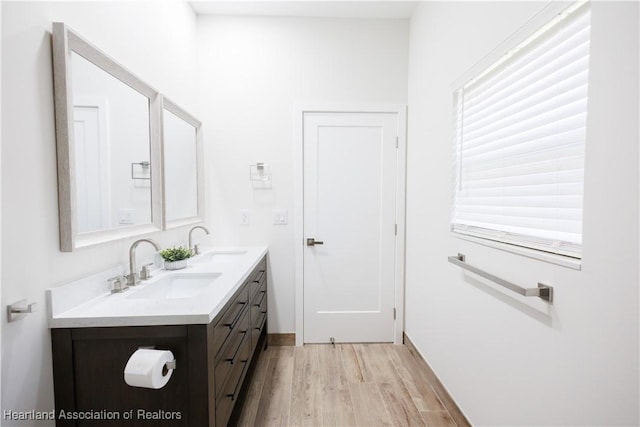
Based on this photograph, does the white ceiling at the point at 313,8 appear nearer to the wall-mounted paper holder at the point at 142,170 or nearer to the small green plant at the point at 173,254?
the wall-mounted paper holder at the point at 142,170

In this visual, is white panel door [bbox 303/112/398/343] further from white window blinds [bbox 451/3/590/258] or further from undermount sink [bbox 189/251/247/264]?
white window blinds [bbox 451/3/590/258]

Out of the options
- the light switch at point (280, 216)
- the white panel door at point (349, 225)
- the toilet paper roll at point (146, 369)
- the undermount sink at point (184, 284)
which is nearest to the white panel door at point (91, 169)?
the undermount sink at point (184, 284)

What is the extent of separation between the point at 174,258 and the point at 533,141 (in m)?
1.93

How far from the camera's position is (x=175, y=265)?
1796 millimetres

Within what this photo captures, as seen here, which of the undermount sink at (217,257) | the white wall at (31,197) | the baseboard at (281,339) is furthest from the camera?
the baseboard at (281,339)

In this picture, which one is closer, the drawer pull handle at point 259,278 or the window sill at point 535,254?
the window sill at point 535,254

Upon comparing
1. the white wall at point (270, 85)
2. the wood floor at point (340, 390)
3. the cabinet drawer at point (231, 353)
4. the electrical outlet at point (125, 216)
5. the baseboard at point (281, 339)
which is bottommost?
the wood floor at point (340, 390)

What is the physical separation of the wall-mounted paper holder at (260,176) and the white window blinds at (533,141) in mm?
1600

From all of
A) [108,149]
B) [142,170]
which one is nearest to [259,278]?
[142,170]

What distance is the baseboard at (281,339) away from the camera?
104 inches

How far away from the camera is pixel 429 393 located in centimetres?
198

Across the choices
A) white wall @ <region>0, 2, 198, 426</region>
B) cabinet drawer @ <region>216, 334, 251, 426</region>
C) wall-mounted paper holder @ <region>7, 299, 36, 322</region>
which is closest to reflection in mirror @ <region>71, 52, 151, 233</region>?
white wall @ <region>0, 2, 198, 426</region>

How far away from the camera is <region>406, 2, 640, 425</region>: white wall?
31.9 inches

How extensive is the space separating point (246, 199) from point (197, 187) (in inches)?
16.3
